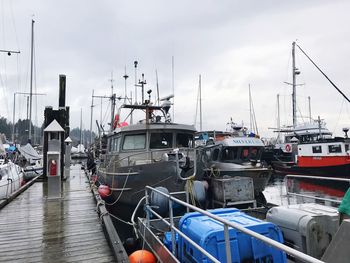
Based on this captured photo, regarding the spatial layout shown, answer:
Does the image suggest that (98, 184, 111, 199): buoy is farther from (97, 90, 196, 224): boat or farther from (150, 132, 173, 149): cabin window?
(150, 132, 173, 149): cabin window

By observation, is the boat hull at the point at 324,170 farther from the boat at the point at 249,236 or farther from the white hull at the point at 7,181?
the white hull at the point at 7,181

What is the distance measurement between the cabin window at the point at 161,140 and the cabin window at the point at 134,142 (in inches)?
12.9

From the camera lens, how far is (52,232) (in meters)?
6.03

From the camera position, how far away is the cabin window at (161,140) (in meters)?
11.2

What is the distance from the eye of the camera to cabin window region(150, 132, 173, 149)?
11.2 m

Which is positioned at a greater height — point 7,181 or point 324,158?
point 324,158

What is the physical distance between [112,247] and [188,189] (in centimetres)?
364

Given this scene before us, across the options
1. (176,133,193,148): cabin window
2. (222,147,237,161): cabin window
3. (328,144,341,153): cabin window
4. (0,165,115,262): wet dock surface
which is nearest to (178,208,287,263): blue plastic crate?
(0,165,115,262): wet dock surface

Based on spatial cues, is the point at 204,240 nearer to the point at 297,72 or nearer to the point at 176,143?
the point at 176,143

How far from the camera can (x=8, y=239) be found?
18.7 feet

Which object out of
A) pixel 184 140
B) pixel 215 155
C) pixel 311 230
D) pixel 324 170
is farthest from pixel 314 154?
pixel 311 230

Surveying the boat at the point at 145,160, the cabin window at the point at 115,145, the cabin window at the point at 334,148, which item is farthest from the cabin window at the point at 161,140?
the cabin window at the point at 334,148

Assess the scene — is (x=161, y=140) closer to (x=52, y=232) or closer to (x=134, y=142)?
(x=134, y=142)

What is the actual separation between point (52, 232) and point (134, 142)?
5542 millimetres
